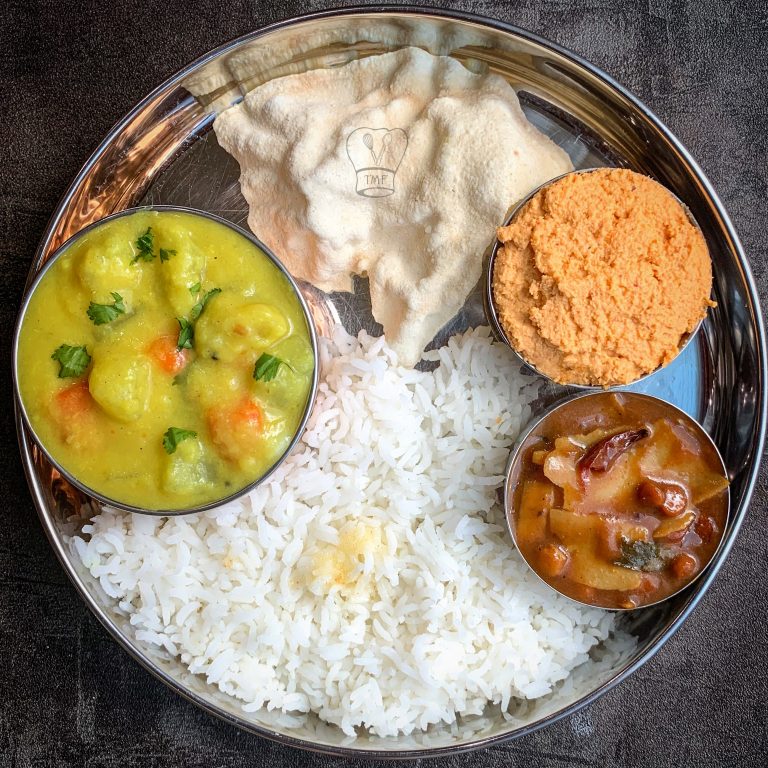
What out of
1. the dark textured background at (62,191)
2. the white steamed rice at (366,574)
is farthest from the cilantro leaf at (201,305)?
the dark textured background at (62,191)

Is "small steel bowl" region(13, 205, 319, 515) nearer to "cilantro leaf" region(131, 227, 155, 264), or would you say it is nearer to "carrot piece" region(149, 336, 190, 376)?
"cilantro leaf" region(131, 227, 155, 264)

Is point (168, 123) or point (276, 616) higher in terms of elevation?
point (168, 123)

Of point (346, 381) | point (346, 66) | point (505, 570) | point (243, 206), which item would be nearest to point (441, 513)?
point (505, 570)

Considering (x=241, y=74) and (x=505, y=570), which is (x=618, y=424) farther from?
(x=241, y=74)

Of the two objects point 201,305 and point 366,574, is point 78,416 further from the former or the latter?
point 366,574

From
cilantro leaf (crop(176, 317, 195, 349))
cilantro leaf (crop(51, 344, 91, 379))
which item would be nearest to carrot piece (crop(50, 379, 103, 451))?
cilantro leaf (crop(51, 344, 91, 379))

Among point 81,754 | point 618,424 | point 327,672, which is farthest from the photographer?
point 81,754

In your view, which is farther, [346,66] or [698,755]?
[698,755]

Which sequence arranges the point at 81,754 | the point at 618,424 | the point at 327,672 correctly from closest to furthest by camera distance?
the point at 618,424
the point at 327,672
the point at 81,754
